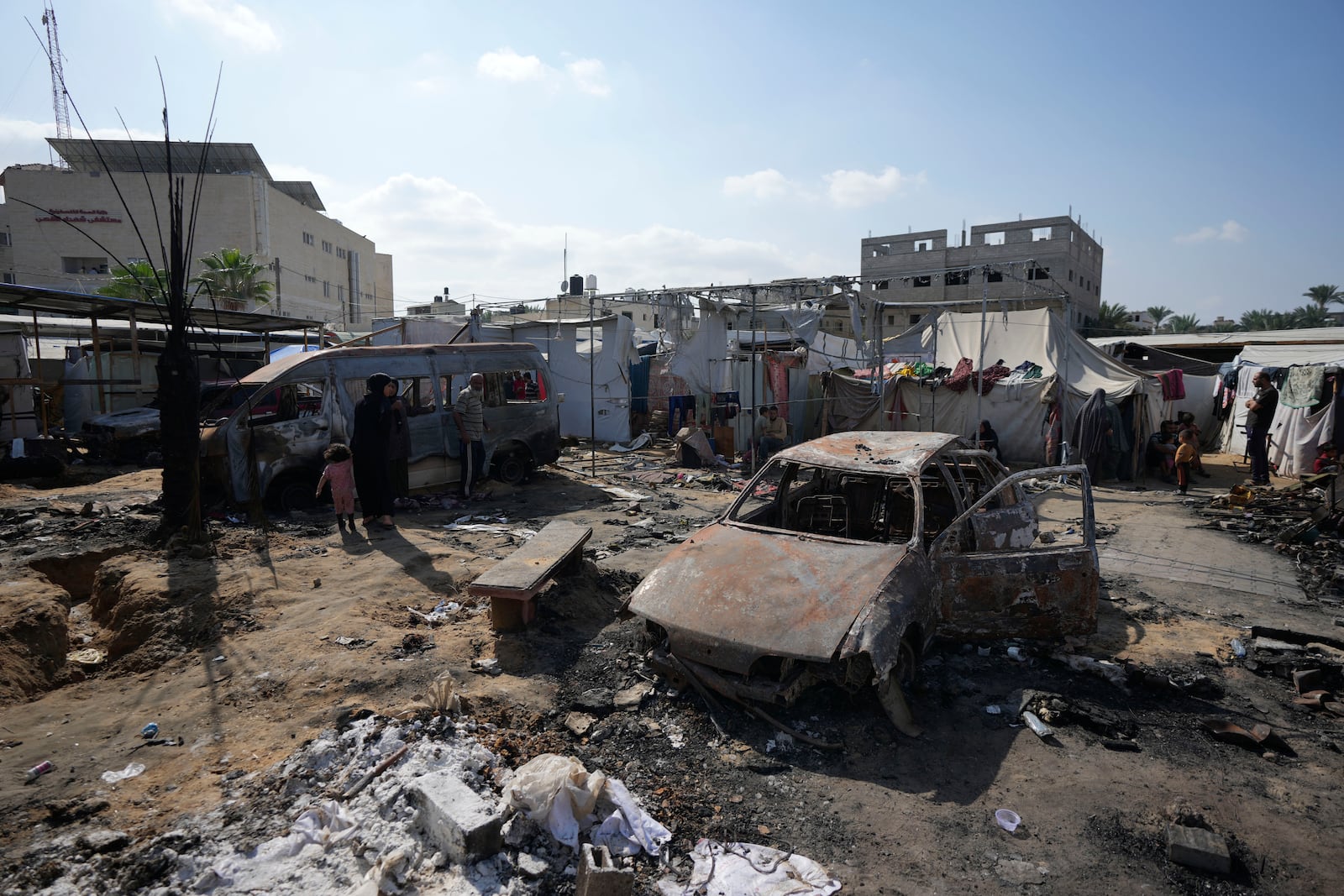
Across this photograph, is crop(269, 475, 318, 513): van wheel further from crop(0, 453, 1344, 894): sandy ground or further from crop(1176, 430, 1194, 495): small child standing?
crop(1176, 430, 1194, 495): small child standing

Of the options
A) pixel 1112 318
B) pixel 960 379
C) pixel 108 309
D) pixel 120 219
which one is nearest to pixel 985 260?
pixel 1112 318

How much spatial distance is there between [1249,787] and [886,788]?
1.78 metres

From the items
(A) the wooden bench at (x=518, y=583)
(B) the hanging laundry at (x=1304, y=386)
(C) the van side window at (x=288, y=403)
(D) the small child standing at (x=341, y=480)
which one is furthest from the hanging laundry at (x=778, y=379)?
(A) the wooden bench at (x=518, y=583)

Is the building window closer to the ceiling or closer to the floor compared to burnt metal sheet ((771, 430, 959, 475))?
closer to the ceiling

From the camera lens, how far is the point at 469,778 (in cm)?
339

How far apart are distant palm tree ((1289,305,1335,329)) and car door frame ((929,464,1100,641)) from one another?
45.8 metres

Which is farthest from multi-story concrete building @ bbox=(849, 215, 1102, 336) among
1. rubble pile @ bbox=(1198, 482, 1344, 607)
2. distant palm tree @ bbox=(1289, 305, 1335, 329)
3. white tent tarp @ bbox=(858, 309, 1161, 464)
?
rubble pile @ bbox=(1198, 482, 1344, 607)

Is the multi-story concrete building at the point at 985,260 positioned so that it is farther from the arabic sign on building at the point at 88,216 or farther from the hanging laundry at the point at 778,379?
the arabic sign on building at the point at 88,216

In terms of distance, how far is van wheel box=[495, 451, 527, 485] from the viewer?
11.4m

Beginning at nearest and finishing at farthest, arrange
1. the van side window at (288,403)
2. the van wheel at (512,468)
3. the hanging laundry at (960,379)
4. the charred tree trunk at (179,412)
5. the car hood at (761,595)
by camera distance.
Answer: the car hood at (761,595) < the charred tree trunk at (179,412) < the van side window at (288,403) < the van wheel at (512,468) < the hanging laundry at (960,379)

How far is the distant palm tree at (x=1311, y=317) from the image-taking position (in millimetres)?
38031

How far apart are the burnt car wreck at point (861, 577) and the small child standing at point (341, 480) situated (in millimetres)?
4802

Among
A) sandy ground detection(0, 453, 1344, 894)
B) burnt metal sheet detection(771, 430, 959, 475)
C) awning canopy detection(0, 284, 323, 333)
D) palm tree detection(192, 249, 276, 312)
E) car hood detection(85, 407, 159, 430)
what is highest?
palm tree detection(192, 249, 276, 312)

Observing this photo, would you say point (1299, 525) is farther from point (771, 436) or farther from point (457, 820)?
point (457, 820)
